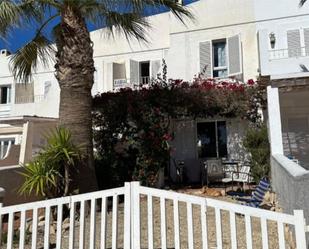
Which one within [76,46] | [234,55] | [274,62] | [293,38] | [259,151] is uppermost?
[293,38]

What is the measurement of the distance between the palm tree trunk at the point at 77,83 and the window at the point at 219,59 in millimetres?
9303

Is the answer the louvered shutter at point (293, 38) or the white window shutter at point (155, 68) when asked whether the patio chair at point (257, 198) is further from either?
the white window shutter at point (155, 68)

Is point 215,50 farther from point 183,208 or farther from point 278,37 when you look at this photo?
point 183,208

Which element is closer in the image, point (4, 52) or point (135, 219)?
point (135, 219)

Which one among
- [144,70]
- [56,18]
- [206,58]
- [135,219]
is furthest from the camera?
[144,70]

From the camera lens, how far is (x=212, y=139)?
15836 millimetres

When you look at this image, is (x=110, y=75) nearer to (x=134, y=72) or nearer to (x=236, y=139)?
(x=134, y=72)

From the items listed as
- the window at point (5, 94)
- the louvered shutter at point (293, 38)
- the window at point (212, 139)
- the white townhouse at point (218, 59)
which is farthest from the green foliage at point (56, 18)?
the window at point (5, 94)

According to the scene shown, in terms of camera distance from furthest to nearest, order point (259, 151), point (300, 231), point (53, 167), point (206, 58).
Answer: point (206, 58) < point (259, 151) < point (53, 167) < point (300, 231)

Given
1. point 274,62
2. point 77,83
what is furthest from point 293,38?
point 77,83

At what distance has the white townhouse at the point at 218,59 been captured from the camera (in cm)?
1481

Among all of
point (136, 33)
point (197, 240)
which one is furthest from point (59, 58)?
point (197, 240)

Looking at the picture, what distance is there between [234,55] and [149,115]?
618 cm

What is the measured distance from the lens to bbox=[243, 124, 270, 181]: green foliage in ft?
41.5
